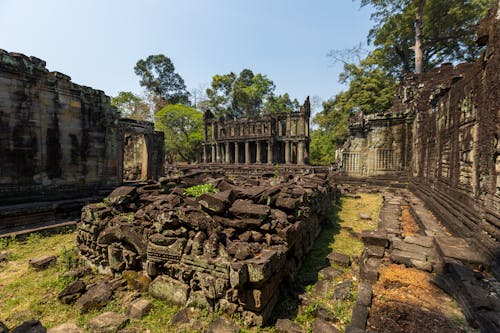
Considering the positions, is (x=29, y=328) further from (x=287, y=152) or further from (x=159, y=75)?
(x=159, y=75)

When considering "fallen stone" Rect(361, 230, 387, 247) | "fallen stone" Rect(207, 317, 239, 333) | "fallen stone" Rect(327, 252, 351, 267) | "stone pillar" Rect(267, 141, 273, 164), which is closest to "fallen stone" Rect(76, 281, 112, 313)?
"fallen stone" Rect(207, 317, 239, 333)

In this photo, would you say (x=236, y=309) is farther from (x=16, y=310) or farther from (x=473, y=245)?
(x=473, y=245)

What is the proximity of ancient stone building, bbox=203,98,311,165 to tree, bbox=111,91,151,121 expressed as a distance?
34.6 ft

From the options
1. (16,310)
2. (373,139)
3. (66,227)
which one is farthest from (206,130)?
(16,310)

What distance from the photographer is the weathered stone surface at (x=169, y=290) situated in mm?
3449

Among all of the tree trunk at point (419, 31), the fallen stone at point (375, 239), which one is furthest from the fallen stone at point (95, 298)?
the tree trunk at point (419, 31)

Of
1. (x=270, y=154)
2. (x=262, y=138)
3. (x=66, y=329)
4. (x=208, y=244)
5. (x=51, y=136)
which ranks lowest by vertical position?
(x=66, y=329)

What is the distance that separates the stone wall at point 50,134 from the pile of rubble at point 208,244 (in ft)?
16.2

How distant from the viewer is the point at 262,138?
32406 mm

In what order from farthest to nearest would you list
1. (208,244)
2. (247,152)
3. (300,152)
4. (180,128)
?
(180,128)
(247,152)
(300,152)
(208,244)

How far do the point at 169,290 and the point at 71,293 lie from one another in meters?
1.62

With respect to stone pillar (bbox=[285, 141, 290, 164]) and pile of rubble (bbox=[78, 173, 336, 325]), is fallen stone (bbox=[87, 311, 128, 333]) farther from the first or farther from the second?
stone pillar (bbox=[285, 141, 290, 164])

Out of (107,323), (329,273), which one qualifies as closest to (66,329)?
(107,323)

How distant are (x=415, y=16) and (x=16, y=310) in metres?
31.8
